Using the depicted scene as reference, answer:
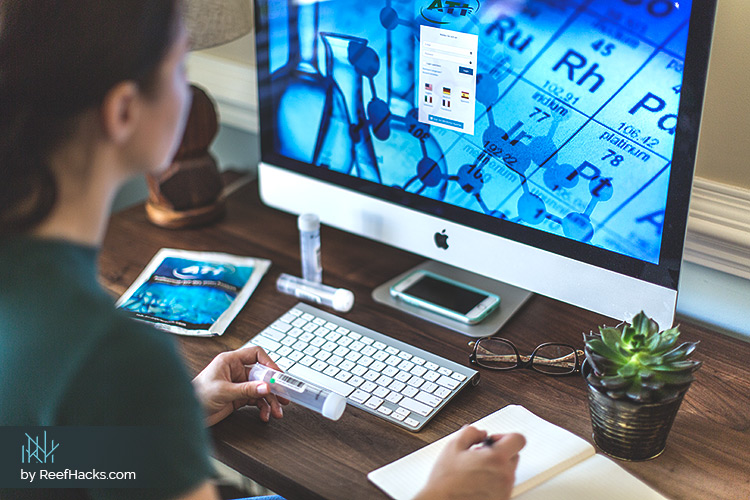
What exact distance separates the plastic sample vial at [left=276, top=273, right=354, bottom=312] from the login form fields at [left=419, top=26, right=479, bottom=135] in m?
0.28

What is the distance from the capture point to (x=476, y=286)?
1131mm

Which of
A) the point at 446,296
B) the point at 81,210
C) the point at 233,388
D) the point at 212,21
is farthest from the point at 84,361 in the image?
the point at 212,21

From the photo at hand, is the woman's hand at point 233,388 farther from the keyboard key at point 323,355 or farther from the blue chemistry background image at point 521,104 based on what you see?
the blue chemistry background image at point 521,104

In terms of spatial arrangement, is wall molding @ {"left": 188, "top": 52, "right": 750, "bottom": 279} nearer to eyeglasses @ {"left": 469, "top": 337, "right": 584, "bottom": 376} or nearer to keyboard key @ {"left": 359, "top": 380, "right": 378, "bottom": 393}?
eyeglasses @ {"left": 469, "top": 337, "right": 584, "bottom": 376}

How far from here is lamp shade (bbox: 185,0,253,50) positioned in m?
1.18

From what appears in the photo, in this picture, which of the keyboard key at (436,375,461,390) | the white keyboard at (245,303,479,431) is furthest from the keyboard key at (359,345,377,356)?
the keyboard key at (436,375,461,390)

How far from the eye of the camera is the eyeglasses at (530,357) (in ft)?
3.13

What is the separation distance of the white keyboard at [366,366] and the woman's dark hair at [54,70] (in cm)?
44

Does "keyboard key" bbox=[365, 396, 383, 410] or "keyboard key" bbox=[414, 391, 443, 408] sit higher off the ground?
"keyboard key" bbox=[414, 391, 443, 408]

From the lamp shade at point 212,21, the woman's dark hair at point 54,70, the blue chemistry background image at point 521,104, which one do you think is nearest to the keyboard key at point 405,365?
the blue chemistry background image at point 521,104

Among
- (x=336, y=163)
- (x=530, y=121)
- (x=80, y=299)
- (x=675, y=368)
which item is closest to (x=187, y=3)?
(x=336, y=163)

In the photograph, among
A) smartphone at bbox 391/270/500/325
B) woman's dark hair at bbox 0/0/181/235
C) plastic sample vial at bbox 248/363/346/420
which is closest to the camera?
woman's dark hair at bbox 0/0/181/235

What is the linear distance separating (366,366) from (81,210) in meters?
0.45

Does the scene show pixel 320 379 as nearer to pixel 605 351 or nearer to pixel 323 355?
pixel 323 355
